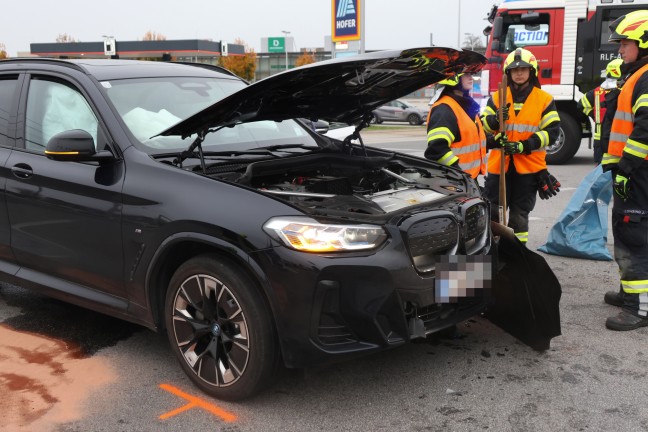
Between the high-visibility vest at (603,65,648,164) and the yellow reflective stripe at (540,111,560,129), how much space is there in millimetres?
730

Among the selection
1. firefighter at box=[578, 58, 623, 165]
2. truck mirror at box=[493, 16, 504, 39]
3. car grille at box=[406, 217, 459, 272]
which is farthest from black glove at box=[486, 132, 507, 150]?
truck mirror at box=[493, 16, 504, 39]

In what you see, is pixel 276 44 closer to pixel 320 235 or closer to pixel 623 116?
pixel 623 116

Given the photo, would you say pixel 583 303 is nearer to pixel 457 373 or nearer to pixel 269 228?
pixel 457 373

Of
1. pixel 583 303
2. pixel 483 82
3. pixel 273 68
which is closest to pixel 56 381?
pixel 583 303

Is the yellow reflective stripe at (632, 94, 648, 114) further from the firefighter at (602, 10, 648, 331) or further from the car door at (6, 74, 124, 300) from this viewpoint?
the car door at (6, 74, 124, 300)

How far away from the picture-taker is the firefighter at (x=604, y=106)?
185 inches

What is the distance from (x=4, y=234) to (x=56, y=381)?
1.13 meters

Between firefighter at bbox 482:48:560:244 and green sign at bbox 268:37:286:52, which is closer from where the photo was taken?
firefighter at bbox 482:48:560:244

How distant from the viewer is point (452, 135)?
4.74 meters

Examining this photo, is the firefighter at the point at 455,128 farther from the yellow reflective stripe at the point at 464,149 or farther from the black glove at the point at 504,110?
the black glove at the point at 504,110

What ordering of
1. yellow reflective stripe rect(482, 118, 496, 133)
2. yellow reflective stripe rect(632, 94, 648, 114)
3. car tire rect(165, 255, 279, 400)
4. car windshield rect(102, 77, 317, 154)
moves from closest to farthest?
car tire rect(165, 255, 279, 400)
car windshield rect(102, 77, 317, 154)
yellow reflective stripe rect(632, 94, 648, 114)
yellow reflective stripe rect(482, 118, 496, 133)

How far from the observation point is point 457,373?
3506 mm

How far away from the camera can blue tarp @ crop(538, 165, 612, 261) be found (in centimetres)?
579

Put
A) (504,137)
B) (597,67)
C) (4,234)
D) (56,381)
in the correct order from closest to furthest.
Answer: (56,381) < (4,234) < (504,137) < (597,67)
